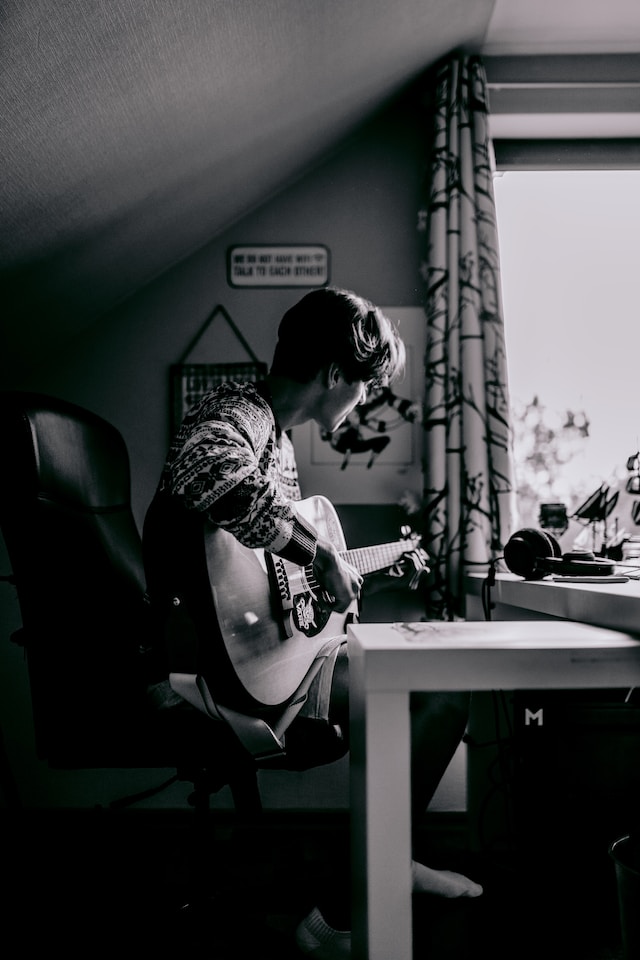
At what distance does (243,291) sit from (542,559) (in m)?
1.27

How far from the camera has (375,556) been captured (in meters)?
1.85

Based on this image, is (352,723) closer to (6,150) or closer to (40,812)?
(6,150)

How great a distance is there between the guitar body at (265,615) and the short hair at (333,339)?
1.39ft

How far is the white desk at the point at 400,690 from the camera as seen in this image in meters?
0.77

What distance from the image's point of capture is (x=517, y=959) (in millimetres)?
1323

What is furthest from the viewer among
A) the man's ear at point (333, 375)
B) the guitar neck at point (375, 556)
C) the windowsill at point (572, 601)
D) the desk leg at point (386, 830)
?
the guitar neck at point (375, 556)

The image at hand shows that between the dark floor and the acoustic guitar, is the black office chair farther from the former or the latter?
the dark floor

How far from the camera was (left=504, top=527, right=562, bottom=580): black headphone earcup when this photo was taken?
146cm

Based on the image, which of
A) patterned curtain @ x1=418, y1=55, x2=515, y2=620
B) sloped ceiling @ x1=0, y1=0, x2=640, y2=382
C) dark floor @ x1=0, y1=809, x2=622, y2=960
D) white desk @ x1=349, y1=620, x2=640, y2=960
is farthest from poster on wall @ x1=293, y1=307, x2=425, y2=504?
white desk @ x1=349, y1=620, x2=640, y2=960

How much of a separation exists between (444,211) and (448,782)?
1639 mm

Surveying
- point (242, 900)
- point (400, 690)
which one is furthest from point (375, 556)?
point (400, 690)

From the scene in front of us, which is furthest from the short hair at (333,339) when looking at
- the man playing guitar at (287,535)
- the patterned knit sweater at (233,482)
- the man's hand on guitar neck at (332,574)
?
the man's hand on guitar neck at (332,574)

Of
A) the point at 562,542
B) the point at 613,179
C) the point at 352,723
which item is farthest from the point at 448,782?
the point at 613,179

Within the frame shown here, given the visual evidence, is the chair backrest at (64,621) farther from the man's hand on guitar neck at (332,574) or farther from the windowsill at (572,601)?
the windowsill at (572,601)
